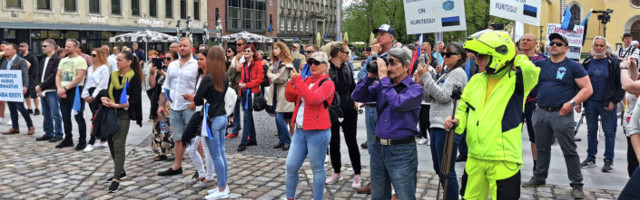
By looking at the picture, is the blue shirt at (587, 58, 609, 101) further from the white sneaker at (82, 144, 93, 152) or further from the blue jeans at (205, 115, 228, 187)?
the white sneaker at (82, 144, 93, 152)

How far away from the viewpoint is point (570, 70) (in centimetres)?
565

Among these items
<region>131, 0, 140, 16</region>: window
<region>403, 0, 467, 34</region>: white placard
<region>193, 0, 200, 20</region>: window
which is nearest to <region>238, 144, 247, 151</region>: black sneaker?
<region>403, 0, 467, 34</region>: white placard

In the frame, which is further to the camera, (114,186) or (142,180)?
(142,180)

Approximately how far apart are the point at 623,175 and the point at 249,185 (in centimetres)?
483

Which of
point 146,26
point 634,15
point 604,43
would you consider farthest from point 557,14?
point 604,43

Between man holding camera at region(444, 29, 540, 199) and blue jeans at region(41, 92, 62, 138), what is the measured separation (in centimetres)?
794

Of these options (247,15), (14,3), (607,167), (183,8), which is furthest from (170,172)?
(247,15)

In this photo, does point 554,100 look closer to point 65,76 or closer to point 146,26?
point 65,76

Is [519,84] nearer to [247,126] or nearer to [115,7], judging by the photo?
[247,126]

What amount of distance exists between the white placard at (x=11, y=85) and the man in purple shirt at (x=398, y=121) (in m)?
8.00

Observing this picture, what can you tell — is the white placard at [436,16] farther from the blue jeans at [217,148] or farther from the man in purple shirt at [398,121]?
the blue jeans at [217,148]

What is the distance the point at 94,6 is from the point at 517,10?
102 ft

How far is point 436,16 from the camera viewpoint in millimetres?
5680

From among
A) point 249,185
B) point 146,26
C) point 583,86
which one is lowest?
point 249,185
